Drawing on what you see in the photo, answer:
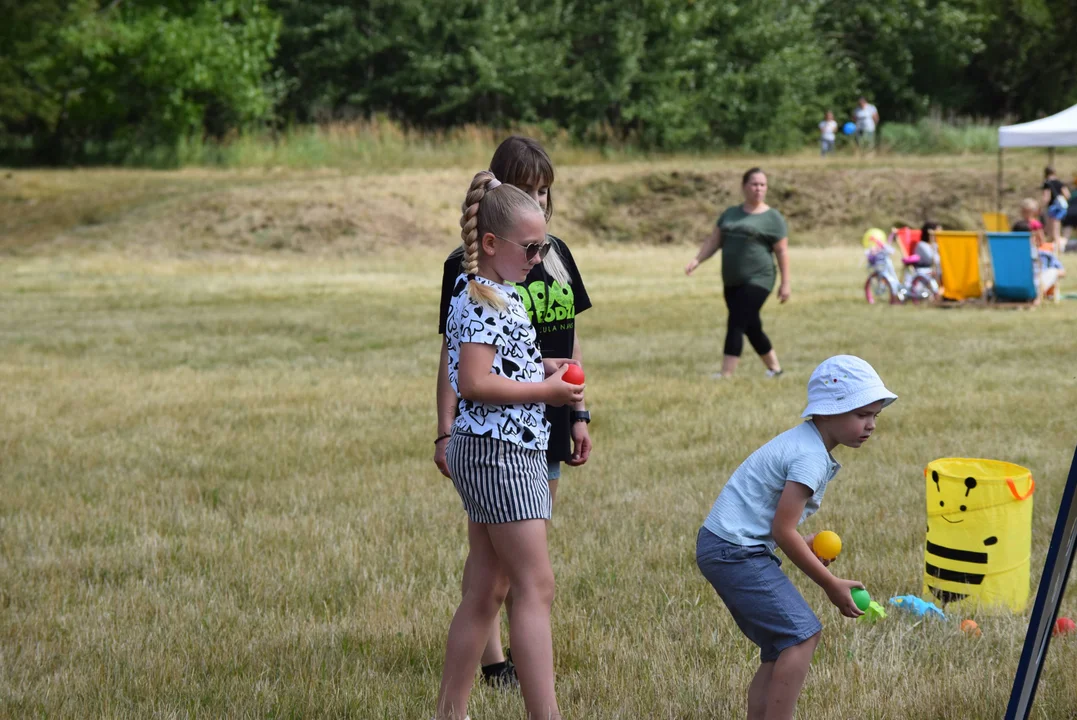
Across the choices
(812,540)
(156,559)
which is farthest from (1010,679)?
(156,559)

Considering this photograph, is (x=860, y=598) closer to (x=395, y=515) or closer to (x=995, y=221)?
(x=395, y=515)

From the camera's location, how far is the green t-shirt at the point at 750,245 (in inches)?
448

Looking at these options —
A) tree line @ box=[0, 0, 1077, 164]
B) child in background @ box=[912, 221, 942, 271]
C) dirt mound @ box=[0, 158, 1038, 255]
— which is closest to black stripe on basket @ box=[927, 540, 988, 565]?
child in background @ box=[912, 221, 942, 271]

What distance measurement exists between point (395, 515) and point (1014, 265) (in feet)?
42.5

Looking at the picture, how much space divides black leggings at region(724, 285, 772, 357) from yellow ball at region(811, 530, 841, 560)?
7760 millimetres

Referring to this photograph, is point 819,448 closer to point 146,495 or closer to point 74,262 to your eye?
point 146,495

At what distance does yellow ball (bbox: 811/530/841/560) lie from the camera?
3.64 m

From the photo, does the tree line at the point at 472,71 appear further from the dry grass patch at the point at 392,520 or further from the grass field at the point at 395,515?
the dry grass patch at the point at 392,520

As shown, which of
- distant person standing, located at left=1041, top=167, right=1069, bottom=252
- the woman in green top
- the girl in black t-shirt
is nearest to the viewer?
the girl in black t-shirt

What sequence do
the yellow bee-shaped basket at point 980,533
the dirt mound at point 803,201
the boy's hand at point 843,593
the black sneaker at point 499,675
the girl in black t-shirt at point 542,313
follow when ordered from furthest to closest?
the dirt mound at point 803,201
the yellow bee-shaped basket at point 980,533
the black sneaker at point 499,675
the girl in black t-shirt at point 542,313
the boy's hand at point 843,593

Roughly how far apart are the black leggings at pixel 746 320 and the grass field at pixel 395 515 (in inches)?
13.5

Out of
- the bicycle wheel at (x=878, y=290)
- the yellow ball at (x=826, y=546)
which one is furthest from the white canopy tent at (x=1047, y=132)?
the yellow ball at (x=826, y=546)

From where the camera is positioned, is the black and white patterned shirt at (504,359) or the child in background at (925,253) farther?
the child in background at (925,253)

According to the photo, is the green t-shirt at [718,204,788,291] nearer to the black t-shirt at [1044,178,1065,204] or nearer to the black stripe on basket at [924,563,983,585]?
the black stripe on basket at [924,563,983,585]
